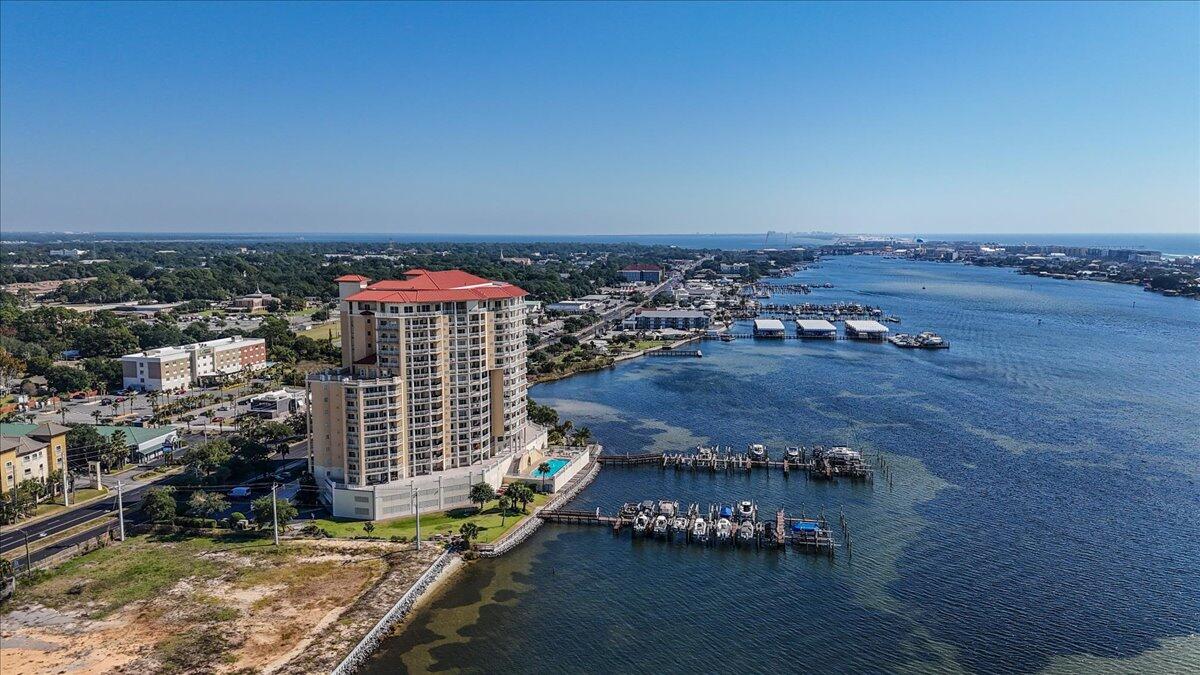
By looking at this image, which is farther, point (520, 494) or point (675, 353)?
point (675, 353)

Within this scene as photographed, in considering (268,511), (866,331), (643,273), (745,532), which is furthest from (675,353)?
(643,273)

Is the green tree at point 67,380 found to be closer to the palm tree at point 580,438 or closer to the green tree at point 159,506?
the green tree at point 159,506

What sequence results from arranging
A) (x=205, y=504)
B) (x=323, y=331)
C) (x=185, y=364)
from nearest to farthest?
1. (x=205, y=504)
2. (x=185, y=364)
3. (x=323, y=331)

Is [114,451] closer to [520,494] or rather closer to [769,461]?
[520,494]

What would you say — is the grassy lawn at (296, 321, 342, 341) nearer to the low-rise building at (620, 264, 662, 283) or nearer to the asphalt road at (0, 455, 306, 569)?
the asphalt road at (0, 455, 306, 569)

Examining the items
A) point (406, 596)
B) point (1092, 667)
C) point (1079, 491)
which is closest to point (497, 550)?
point (406, 596)

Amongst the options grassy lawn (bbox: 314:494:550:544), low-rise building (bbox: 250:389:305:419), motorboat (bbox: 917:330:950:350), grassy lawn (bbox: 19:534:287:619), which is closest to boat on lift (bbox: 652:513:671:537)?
grassy lawn (bbox: 314:494:550:544)
